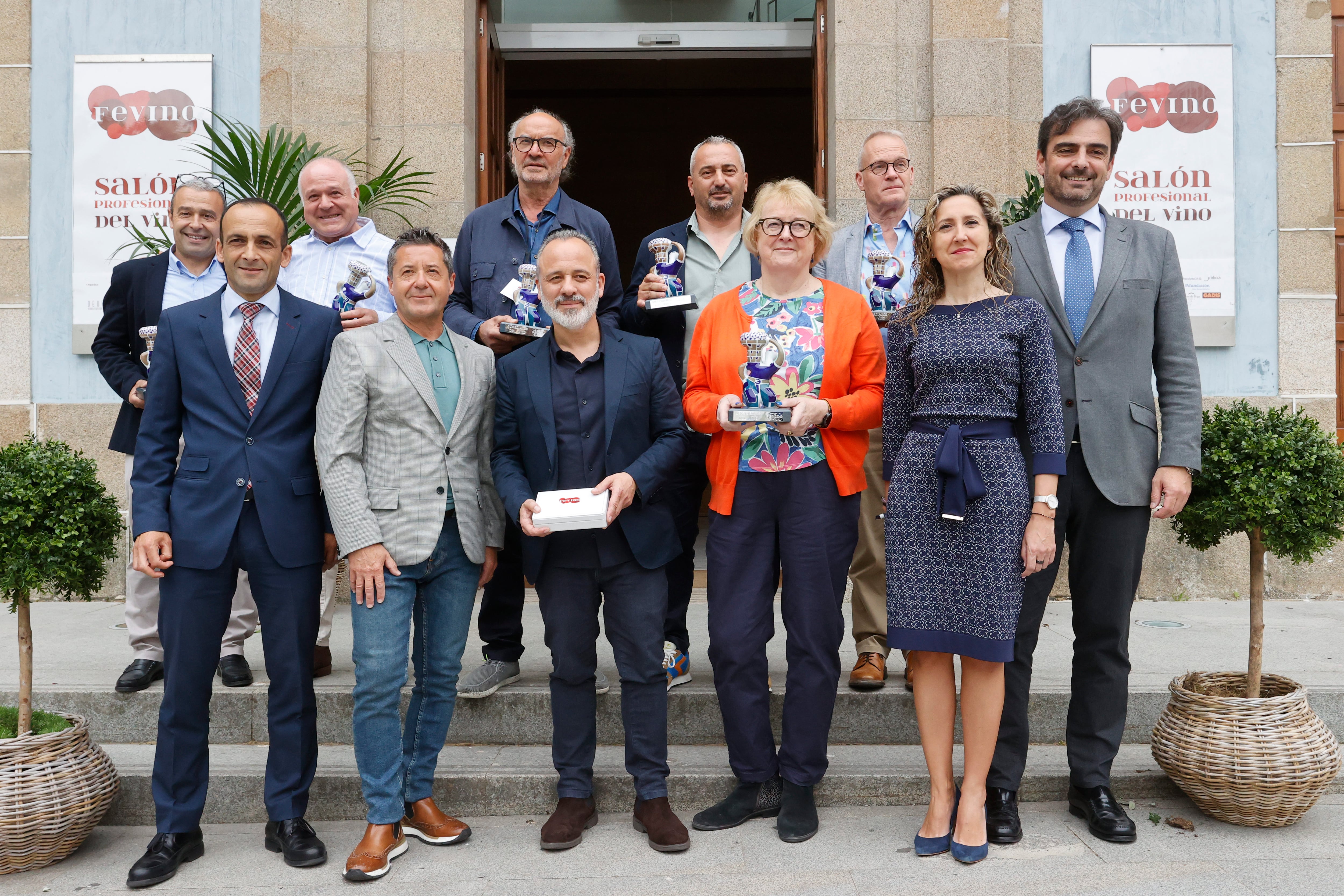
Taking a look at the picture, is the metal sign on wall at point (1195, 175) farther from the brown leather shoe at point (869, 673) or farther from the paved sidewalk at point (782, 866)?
the paved sidewalk at point (782, 866)

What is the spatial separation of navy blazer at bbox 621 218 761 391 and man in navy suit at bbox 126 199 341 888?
133 centimetres

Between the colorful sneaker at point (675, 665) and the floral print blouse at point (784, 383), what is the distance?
1.15 m

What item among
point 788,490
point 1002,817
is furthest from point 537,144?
point 1002,817

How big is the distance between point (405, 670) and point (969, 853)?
199cm

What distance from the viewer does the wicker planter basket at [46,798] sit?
328 centimetres

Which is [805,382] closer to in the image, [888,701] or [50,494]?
[888,701]

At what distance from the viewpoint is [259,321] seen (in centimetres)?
347

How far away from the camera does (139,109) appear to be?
6762mm

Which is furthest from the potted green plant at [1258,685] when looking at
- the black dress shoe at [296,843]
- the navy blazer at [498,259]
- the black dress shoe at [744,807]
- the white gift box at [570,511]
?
the black dress shoe at [296,843]

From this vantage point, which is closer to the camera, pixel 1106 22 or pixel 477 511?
pixel 477 511

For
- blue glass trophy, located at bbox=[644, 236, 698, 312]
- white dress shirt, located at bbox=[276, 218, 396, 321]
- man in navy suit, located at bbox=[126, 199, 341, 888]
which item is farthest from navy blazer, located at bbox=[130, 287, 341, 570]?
blue glass trophy, located at bbox=[644, 236, 698, 312]

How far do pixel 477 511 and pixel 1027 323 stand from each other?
198cm

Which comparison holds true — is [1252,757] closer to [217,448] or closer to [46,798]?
[217,448]

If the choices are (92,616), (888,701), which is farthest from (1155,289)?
(92,616)
